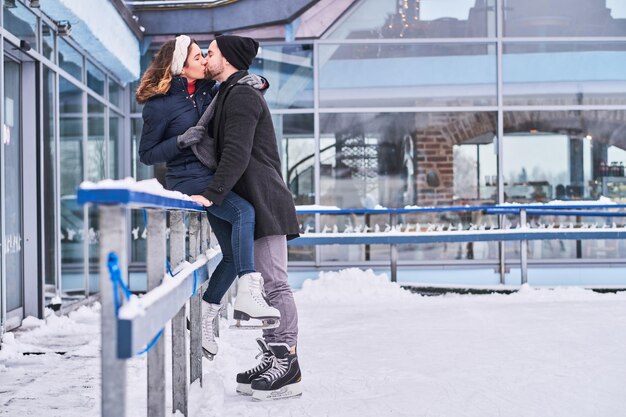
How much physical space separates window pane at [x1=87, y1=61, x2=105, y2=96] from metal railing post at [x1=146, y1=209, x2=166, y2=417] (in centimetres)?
748

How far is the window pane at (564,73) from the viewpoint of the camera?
40.4 feet

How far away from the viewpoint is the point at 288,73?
39.9 feet

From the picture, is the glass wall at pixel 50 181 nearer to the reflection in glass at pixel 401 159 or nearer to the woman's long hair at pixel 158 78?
the woman's long hair at pixel 158 78

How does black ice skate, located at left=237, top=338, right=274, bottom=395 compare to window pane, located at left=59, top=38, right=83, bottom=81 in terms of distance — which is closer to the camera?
black ice skate, located at left=237, top=338, right=274, bottom=395

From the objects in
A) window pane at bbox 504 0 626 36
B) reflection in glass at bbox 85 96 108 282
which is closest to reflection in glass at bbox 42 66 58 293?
reflection in glass at bbox 85 96 108 282

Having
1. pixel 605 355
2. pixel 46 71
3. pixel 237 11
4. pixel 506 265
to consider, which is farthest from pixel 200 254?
pixel 506 265

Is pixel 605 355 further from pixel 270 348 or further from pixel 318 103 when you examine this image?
pixel 318 103

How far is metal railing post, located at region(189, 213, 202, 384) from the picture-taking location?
3832mm

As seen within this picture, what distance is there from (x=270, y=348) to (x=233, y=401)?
0.30 meters

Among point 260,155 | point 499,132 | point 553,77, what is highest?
point 553,77

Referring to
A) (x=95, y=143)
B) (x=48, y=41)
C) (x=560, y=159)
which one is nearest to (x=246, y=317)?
(x=48, y=41)

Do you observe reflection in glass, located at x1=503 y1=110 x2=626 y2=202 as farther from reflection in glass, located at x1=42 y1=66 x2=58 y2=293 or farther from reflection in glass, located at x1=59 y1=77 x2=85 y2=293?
reflection in glass, located at x1=42 y1=66 x2=58 y2=293

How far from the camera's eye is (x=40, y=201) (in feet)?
24.2

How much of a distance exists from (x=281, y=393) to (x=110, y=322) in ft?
7.19
